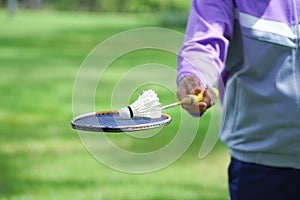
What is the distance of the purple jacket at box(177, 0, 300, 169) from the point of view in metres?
1.89

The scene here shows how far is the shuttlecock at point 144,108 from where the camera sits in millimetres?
1581

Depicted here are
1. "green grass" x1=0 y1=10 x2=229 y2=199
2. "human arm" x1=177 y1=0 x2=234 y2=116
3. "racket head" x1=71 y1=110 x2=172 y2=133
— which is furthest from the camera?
"green grass" x1=0 y1=10 x2=229 y2=199

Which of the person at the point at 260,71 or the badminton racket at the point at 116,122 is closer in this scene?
the badminton racket at the point at 116,122

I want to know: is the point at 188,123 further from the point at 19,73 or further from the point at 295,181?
the point at 19,73

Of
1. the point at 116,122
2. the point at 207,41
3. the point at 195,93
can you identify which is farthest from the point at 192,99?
the point at 207,41

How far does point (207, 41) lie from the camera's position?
73.5 inches

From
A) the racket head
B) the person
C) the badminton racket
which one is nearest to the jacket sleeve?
the person

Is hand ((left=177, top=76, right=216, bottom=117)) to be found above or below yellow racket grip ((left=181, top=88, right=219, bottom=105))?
below

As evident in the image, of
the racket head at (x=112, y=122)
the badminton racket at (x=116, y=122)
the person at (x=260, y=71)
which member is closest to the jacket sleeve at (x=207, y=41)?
the person at (x=260, y=71)

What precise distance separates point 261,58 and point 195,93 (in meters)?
0.31

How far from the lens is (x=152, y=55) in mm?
14164

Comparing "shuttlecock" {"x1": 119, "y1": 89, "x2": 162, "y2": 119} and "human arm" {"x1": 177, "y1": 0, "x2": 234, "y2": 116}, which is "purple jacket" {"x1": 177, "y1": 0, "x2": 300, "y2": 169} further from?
"shuttlecock" {"x1": 119, "y1": 89, "x2": 162, "y2": 119}

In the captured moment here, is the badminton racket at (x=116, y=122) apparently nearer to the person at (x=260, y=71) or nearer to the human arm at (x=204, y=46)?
the human arm at (x=204, y=46)

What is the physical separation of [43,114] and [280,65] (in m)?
5.79
